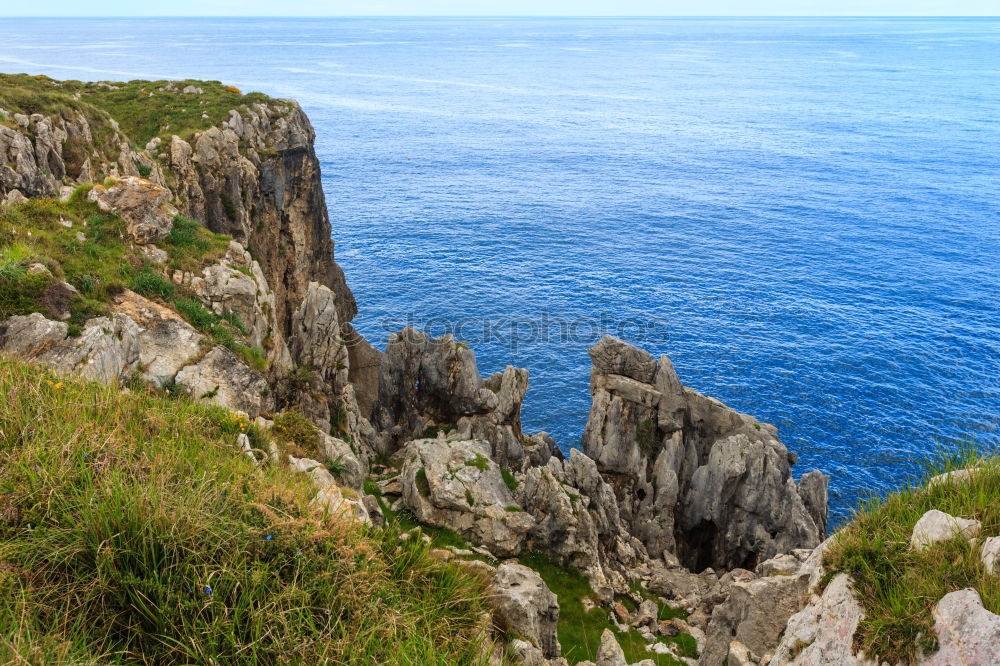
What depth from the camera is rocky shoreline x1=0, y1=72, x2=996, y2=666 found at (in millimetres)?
20094

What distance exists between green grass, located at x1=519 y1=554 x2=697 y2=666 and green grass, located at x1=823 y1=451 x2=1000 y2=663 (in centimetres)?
1373

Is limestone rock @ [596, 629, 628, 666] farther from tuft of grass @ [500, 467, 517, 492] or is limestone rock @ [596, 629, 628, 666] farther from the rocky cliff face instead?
tuft of grass @ [500, 467, 517, 492]

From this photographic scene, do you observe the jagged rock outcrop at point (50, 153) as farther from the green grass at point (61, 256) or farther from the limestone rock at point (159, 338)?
the limestone rock at point (159, 338)

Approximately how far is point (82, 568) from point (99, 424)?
335cm

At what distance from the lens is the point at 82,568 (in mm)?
8484

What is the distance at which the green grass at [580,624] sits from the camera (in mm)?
27875

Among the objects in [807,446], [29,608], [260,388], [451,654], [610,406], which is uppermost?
[29,608]

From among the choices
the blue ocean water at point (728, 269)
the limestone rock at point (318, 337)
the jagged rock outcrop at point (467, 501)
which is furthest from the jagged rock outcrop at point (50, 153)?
the blue ocean water at point (728, 269)

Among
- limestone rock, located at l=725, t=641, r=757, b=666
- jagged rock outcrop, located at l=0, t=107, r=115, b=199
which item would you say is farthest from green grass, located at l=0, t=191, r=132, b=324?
limestone rock, located at l=725, t=641, r=757, b=666

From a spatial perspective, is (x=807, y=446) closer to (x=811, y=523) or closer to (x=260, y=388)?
(x=811, y=523)

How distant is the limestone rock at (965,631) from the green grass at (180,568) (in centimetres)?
824

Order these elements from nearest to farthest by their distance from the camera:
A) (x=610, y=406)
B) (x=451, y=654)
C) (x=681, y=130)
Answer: (x=451, y=654)
(x=610, y=406)
(x=681, y=130)

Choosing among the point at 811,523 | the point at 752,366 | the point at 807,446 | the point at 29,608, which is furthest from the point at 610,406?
the point at 29,608

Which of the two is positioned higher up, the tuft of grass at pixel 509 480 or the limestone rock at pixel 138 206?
the limestone rock at pixel 138 206
